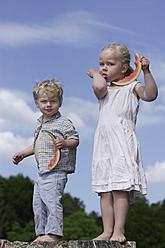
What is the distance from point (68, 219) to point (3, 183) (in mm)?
8281

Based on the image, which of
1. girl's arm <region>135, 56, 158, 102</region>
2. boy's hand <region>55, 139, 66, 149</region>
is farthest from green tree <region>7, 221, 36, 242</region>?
girl's arm <region>135, 56, 158, 102</region>

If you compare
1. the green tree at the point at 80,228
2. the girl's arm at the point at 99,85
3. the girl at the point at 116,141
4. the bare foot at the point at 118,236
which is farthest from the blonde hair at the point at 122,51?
the green tree at the point at 80,228

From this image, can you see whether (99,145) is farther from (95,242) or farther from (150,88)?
(95,242)

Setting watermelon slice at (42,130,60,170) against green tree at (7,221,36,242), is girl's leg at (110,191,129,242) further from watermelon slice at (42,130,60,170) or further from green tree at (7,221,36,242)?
green tree at (7,221,36,242)

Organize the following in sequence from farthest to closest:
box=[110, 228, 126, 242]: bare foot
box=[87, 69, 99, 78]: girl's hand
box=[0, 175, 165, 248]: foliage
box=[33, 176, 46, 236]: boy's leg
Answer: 1. box=[0, 175, 165, 248]: foliage
2. box=[33, 176, 46, 236]: boy's leg
3. box=[87, 69, 99, 78]: girl's hand
4. box=[110, 228, 126, 242]: bare foot

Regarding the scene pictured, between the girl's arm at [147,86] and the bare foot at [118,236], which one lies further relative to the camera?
the girl's arm at [147,86]

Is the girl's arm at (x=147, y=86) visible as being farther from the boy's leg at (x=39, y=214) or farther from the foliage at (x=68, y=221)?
the foliage at (x=68, y=221)

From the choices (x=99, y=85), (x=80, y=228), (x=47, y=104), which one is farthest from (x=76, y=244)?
(x=80, y=228)

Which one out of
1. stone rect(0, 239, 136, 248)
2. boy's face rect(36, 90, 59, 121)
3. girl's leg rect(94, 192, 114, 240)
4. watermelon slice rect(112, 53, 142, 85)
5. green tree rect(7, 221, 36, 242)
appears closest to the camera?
stone rect(0, 239, 136, 248)

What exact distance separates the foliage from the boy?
35286mm

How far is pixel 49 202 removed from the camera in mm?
5293

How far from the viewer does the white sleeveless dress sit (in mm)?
4723

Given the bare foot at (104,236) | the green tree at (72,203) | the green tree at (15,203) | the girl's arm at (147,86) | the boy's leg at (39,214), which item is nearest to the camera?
the bare foot at (104,236)

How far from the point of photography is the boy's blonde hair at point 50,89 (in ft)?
18.6
